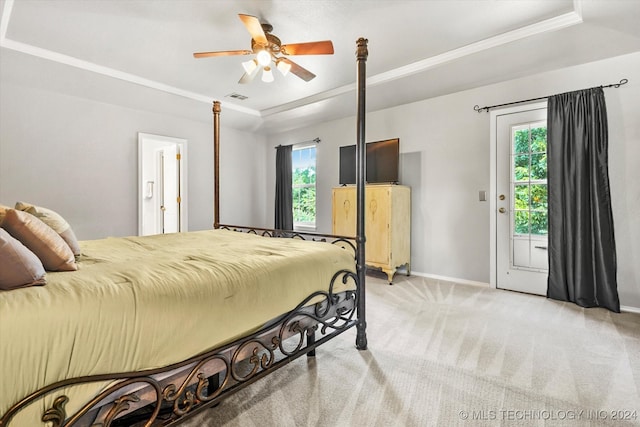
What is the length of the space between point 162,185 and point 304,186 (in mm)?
2453

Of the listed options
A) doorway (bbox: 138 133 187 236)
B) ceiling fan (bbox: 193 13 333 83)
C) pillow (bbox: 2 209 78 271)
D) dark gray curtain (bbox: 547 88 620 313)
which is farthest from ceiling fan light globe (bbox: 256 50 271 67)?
dark gray curtain (bbox: 547 88 620 313)

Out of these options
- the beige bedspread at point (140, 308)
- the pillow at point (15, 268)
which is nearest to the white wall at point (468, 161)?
the beige bedspread at point (140, 308)

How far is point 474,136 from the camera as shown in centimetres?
380

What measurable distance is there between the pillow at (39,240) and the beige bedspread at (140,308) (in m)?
0.09

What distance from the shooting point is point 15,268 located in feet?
A: 3.48

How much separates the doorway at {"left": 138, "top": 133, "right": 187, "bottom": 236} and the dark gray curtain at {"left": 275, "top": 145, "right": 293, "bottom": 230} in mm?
1601

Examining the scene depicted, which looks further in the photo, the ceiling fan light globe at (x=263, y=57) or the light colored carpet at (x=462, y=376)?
the ceiling fan light globe at (x=263, y=57)

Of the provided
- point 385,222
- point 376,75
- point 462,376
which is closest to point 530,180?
point 385,222

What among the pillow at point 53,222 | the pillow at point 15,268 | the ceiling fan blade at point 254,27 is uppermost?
the ceiling fan blade at point 254,27

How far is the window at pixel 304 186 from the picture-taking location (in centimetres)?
556

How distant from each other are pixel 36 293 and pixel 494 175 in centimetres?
403

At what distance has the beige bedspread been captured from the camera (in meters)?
0.92

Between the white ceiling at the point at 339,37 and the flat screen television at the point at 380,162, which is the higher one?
the white ceiling at the point at 339,37

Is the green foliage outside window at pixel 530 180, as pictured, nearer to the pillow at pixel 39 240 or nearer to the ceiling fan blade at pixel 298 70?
the ceiling fan blade at pixel 298 70
